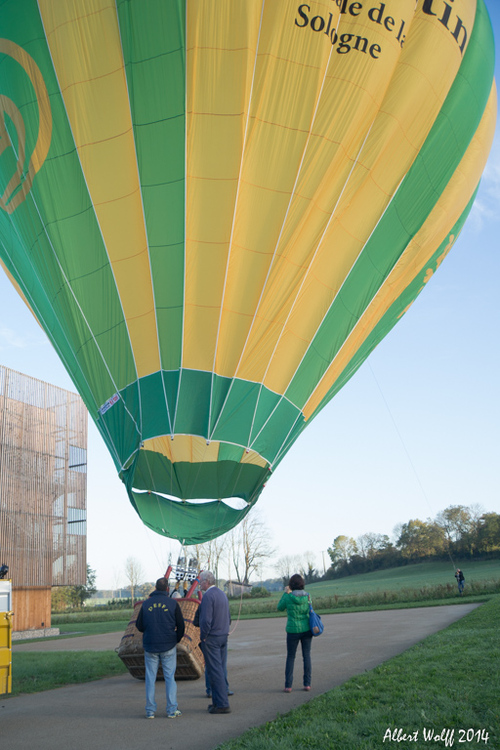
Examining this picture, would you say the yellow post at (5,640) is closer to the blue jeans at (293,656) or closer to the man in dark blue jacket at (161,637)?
the man in dark blue jacket at (161,637)

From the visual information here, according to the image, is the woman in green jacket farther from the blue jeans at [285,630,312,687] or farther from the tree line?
the tree line

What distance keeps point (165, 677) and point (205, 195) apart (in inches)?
218

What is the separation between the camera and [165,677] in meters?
5.69

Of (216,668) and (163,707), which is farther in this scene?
(163,707)

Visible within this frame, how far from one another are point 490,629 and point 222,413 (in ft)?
19.7

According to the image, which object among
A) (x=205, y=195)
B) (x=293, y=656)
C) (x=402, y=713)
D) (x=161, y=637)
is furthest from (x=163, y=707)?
(x=205, y=195)

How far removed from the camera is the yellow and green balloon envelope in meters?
7.45

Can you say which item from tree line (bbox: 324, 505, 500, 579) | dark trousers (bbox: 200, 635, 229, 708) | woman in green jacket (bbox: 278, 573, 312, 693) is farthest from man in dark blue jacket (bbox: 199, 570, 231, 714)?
tree line (bbox: 324, 505, 500, 579)

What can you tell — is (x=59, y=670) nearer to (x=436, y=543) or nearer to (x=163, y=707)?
(x=163, y=707)

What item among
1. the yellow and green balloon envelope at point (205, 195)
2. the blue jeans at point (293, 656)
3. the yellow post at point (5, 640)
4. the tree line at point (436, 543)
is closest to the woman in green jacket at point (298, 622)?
the blue jeans at point (293, 656)

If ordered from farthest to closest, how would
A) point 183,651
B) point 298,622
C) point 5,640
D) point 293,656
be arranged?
point 183,651 < point 298,622 < point 293,656 < point 5,640

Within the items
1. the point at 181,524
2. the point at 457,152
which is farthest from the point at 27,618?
the point at 457,152

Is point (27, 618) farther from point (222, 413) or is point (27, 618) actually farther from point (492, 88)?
point (492, 88)

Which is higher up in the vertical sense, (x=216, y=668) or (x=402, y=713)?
(x=216, y=668)
